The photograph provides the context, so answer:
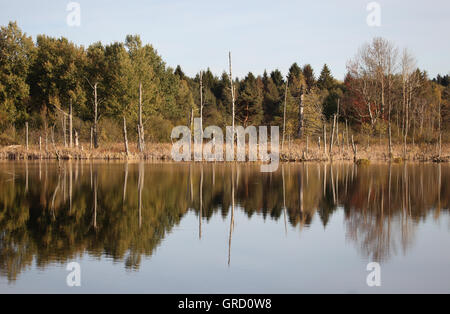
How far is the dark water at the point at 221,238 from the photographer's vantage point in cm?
809

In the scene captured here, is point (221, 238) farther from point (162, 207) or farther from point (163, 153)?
point (163, 153)

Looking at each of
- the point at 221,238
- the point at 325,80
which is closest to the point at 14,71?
the point at 325,80

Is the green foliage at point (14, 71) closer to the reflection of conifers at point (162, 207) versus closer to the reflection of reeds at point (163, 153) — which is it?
the reflection of reeds at point (163, 153)

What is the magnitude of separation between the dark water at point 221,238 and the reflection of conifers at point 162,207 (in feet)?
0.13

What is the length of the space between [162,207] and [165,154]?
28670 millimetres

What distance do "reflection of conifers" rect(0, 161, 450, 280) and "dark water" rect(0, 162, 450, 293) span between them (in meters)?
0.04

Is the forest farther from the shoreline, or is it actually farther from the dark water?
the dark water

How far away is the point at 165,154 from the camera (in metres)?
44.1

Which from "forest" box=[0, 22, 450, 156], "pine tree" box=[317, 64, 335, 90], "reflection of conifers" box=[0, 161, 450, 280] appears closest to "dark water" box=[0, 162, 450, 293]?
"reflection of conifers" box=[0, 161, 450, 280]

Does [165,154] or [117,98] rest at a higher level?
[117,98]

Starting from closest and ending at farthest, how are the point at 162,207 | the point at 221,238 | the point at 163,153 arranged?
1. the point at 221,238
2. the point at 162,207
3. the point at 163,153

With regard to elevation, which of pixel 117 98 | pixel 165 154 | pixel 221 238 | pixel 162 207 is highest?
pixel 117 98

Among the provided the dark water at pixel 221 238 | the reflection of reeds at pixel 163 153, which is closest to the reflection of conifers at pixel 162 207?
the dark water at pixel 221 238
